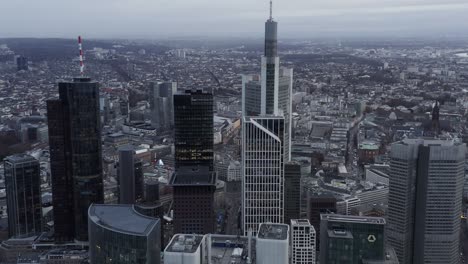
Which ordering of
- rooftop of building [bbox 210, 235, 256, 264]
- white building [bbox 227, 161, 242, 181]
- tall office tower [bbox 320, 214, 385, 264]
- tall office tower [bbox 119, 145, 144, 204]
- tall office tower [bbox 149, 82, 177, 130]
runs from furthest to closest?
tall office tower [bbox 149, 82, 177, 130], white building [bbox 227, 161, 242, 181], tall office tower [bbox 119, 145, 144, 204], tall office tower [bbox 320, 214, 385, 264], rooftop of building [bbox 210, 235, 256, 264]

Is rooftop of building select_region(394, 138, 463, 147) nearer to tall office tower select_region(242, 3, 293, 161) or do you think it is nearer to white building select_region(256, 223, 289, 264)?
tall office tower select_region(242, 3, 293, 161)

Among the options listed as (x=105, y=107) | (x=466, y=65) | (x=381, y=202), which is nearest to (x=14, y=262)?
(x=381, y=202)

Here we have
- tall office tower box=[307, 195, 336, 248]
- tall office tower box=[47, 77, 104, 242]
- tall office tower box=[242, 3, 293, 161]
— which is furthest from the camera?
tall office tower box=[242, 3, 293, 161]

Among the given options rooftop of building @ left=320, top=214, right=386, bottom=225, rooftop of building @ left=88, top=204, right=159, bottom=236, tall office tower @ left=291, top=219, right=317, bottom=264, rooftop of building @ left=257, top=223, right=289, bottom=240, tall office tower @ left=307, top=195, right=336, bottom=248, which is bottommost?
tall office tower @ left=307, top=195, right=336, bottom=248

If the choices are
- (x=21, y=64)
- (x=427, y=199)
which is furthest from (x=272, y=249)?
(x=21, y=64)

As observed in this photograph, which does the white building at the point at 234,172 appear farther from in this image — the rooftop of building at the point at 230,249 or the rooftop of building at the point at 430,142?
the rooftop of building at the point at 230,249

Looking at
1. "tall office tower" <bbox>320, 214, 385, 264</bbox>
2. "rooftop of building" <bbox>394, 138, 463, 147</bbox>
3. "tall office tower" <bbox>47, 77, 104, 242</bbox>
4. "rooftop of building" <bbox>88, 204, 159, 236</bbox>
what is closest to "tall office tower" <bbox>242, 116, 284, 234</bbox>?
"tall office tower" <bbox>320, 214, 385, 264</bbox>

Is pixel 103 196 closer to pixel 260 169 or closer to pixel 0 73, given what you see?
pixel 260 169
